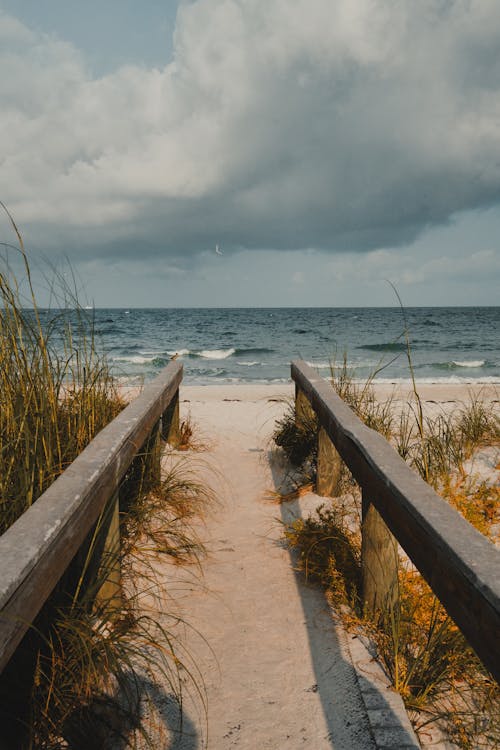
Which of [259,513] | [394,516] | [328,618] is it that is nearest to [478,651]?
[394,516]

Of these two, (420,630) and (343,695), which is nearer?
(343,695)

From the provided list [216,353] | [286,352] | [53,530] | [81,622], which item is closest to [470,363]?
[286,352]

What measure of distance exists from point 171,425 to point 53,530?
3.67 meters

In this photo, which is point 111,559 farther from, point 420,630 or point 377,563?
point 420,630

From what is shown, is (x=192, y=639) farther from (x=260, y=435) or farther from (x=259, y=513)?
(x=260, y=435)

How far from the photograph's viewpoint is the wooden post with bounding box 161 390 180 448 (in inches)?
194

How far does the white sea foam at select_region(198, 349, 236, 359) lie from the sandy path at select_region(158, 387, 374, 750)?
20.2 meters

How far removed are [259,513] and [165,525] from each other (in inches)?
32.4

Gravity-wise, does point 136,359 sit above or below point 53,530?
below

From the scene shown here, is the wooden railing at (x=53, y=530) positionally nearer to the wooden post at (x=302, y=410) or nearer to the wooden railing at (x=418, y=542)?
the wooden railing at (x=418, y=542)

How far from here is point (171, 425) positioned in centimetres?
504

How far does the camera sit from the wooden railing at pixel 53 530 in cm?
114

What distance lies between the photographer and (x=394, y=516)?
69.3 inches

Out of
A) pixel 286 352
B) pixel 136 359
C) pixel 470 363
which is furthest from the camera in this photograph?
pixel 286 352
